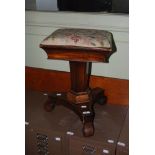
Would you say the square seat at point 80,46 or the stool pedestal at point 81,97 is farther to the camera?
the stool pedestal at point 81,97

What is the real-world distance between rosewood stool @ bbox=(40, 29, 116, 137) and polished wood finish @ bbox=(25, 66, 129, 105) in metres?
0.20

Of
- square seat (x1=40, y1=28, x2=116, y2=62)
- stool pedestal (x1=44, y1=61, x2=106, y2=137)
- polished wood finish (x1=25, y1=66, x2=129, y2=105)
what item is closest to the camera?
square seat (x1=40, y1=28, x2=116, y2=62)

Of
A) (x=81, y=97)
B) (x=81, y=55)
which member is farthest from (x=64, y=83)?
(x=81, y=55)

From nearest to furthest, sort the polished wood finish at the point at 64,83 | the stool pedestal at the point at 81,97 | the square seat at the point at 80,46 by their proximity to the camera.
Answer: the square seat at the point at 80,46, the stool pedestal at the point at 81,97, the polished wood finish at the point at 64,83

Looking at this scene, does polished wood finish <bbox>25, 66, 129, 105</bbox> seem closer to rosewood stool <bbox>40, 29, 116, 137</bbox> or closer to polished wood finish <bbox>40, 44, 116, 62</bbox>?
rosewood stool <bbox>40, 29, 116, 137</bbox>

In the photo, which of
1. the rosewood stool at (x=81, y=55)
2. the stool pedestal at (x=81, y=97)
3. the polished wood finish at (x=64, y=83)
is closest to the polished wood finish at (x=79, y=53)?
the rosewood stool at (x=81, y=55)

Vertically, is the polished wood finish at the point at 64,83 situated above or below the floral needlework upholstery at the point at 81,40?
below

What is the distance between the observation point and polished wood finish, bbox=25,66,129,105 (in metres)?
1.73

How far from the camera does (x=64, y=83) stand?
1.88 metres

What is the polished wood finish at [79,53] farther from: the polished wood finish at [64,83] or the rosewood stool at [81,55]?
the polished wood finish at [64,83]

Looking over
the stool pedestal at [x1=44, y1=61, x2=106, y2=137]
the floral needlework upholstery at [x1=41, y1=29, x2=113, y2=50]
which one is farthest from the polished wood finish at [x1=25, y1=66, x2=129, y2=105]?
Answer: the floral needlework upholstery at [x1=41, y1=29, x2=113, y2=50]

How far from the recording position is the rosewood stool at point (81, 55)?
1.30 m
